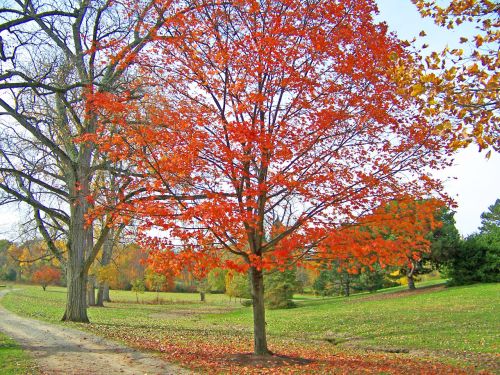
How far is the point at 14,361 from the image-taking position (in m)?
8.38

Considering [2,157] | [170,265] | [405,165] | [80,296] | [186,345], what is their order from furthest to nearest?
[80,296], [2,157], [186,345], [405,165], [170,265]

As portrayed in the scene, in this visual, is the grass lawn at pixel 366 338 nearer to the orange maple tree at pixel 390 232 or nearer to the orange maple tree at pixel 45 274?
the orange maple tree at pixel 390 232

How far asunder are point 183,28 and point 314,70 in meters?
2.71

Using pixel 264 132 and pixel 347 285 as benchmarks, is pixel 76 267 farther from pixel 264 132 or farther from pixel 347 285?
pixel 347 285

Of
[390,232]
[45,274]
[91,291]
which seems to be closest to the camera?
[390,232]

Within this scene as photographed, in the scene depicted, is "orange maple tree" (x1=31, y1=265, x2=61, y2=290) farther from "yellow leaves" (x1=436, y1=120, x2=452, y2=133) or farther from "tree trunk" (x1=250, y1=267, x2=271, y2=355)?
"yellow leaves" (x1=436, y1=120, x2=452, y2=133)

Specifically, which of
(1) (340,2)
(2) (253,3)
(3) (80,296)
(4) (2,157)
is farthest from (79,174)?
(1) (340,2)

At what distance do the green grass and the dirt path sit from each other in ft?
0.61

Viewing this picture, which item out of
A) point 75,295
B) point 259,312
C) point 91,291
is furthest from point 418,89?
point 91,291

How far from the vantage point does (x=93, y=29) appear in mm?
15133

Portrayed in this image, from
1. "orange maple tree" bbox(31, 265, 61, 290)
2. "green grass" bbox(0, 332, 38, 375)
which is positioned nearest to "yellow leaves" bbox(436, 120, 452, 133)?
"green grass" bbox(0, 332, 38, 375)

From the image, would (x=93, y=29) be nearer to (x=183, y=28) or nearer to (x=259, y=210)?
(x=183, y=28)

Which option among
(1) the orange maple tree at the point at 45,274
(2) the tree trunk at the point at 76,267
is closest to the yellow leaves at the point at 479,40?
(2) the tree trunk at the point at 76,267

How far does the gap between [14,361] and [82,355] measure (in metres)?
1.33
